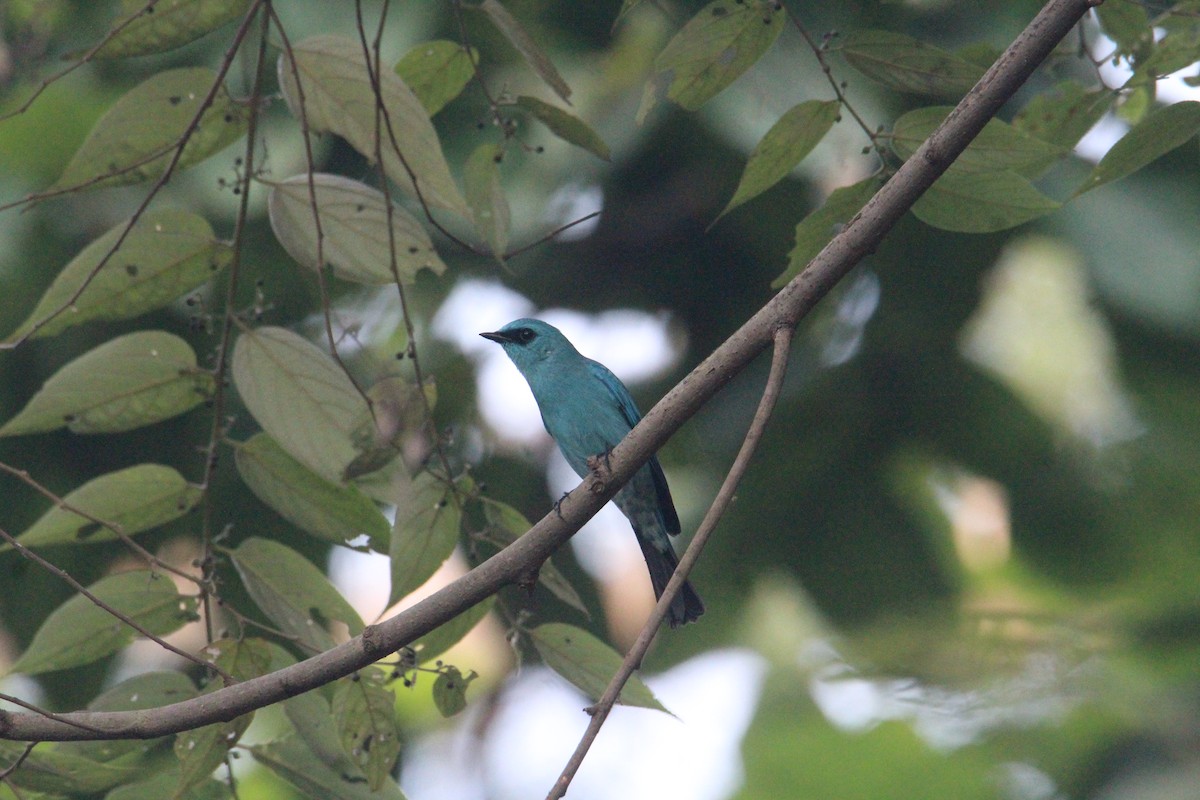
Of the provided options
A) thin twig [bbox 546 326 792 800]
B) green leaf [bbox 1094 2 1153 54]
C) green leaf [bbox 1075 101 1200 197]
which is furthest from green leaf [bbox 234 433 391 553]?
green leaf [bbox 1094 2 1153 54]

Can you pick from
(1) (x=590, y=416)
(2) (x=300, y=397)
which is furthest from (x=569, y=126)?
(1) (x=590, y=416)

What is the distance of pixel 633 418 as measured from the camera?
4.47m

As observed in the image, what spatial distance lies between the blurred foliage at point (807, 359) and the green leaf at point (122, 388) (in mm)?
1916

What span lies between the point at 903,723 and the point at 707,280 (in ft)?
8.28

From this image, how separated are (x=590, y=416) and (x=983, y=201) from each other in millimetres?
2124

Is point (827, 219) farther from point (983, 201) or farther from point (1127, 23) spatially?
point (1127, 23)

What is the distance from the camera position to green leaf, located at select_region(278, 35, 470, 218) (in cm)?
248

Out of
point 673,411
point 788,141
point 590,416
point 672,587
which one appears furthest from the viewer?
point 590,416

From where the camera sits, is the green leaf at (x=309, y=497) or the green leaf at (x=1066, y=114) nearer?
the green leaf at (x=309, y=497)

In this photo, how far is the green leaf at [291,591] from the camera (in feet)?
8.45

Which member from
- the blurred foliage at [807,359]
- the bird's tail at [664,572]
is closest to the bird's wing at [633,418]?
the bird's tail at [664,572]

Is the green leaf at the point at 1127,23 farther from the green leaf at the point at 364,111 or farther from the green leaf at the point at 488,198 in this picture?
the green leaf at the point at 364,111

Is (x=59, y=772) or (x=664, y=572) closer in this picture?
(x=59, y=772)

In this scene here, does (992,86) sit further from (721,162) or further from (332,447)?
(721,162)
